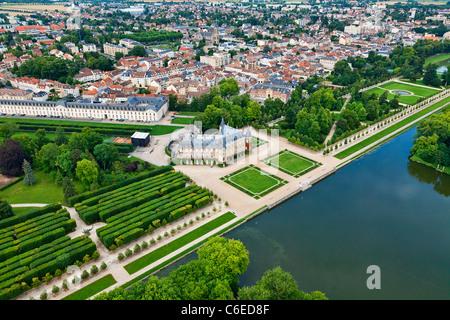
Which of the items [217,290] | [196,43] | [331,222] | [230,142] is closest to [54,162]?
[230,142]

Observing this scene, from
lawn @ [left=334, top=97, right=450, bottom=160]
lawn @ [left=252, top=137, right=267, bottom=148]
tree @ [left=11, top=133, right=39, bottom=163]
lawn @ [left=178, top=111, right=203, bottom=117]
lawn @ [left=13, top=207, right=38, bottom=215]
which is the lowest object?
lawn @ [left=334, top=97, right=450, bottom=160]

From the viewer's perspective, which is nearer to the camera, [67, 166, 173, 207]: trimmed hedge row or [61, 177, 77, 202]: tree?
[67, 166, 173, 207]: trimmed hedge row

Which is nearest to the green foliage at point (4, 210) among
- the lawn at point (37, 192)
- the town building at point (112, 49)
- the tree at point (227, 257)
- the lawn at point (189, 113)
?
the lawn at point (37, 192)

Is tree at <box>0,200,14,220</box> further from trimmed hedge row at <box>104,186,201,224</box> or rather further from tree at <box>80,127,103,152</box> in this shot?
tree at <box>80,127,103,152</box>

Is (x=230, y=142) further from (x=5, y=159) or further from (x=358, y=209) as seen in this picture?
(x=5, y=159)

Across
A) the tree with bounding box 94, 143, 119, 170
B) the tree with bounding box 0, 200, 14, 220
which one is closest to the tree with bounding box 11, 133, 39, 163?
the tree with bounding box 94, 143, 119, 170

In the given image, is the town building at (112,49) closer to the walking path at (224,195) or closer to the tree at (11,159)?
the walking path at (224,195)
